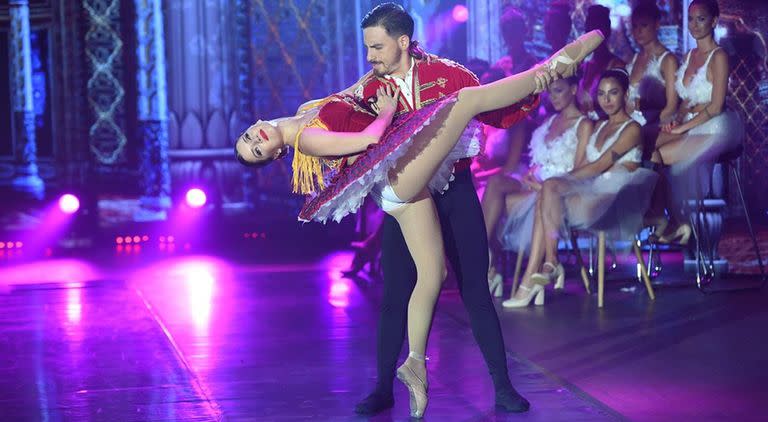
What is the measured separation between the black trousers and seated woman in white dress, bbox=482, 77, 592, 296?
2.41 meters

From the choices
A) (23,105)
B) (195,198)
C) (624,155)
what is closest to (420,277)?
(624,155)

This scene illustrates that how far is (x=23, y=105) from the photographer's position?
9.62 meters

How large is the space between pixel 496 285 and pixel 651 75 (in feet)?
5.07

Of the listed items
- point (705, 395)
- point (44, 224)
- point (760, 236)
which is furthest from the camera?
point (44, 224)

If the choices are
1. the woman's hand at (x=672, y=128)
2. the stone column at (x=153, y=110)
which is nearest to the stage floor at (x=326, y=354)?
the woman's hand at (x=672, y=128)

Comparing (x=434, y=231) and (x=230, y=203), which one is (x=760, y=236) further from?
(x=434, y=231)

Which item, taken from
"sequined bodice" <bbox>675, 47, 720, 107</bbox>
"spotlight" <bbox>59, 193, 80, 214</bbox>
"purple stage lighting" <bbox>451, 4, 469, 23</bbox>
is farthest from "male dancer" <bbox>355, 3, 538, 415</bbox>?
"spotlight" <bbox>59, 193, 80, 214</bbox>

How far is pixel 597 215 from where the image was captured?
19.0ft

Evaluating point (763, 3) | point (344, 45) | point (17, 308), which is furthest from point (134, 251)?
point (763, 3)

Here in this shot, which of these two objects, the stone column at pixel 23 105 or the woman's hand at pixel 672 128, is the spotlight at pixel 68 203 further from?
the woman's hand at pixel 672 128

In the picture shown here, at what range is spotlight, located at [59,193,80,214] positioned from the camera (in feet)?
31.6

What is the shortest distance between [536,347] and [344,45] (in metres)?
5.50

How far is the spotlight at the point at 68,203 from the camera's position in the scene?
379 inches

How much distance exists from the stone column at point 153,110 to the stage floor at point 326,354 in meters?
2.80
